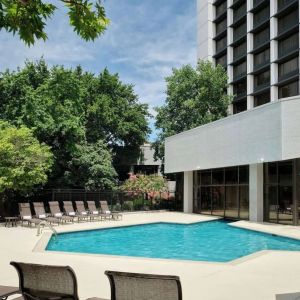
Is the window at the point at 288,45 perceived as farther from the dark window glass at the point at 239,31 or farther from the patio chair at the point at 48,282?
the patio chair at the point at 48,282

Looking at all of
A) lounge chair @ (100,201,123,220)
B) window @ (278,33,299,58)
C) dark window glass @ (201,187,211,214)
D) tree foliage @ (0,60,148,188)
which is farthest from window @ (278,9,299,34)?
lounge chair @ (100,201,123,220)

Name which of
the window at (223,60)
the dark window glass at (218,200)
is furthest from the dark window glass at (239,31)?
the dark window glass at (218,200)

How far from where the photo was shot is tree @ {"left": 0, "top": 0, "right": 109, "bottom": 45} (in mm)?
4340

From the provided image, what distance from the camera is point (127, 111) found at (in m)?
44.3

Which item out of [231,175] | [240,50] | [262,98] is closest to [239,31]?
[240,50]

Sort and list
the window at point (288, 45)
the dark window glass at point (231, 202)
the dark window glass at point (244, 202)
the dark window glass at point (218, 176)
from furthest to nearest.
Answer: the window at point (288, 45)
the dark window glass at point (218, 176)
the dark window glass at point (231, 202)
the dark window glass at point (244, 202)

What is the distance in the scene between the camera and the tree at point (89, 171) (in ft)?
114

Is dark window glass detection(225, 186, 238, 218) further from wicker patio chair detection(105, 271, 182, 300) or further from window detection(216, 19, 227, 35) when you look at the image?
window detection(216, 19, 227, 35)

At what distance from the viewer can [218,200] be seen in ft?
96.6

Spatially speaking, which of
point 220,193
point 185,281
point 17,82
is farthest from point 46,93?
point 185,281

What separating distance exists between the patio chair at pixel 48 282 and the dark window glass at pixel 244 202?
22.3 m

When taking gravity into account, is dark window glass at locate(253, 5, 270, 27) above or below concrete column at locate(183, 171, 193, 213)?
above

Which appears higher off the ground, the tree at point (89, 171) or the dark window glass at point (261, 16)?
the dark window glass at point (261, 16)

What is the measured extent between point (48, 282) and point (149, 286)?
124cm
